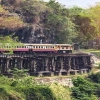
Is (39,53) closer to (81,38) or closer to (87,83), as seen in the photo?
(87,83)

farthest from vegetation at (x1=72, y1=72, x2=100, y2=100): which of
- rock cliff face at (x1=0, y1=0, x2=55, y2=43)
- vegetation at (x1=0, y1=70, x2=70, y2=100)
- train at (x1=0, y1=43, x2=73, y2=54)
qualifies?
rock cliff face at (x1=0, y1=0, x2=55, y2=43)

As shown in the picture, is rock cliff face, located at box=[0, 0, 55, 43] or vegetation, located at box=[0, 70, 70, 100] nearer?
vegetation, located at box=[0, 70, 70, 100]

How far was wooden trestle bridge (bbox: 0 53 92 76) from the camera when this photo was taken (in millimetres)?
50656

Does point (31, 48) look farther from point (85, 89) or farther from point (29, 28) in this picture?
point (29, 28)

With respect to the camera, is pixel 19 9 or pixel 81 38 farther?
pixel 81 38

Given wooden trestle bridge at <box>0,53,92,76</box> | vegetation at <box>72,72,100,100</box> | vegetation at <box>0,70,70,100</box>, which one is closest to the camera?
vegetation at <box>0,70,70,100</box>

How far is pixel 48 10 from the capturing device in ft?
226

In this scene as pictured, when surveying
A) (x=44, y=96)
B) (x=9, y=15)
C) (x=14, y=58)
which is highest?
(x=9, y=15)

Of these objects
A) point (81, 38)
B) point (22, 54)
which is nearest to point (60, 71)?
point (22, 54)

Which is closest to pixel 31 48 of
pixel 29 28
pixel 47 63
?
pixel 47 63

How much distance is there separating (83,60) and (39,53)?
850 centimetres

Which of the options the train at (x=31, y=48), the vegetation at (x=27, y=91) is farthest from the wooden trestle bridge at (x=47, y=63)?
the vegetation at (x=27, y=91)

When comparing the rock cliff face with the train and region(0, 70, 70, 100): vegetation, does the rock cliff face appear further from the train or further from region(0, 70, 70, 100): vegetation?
region(0, 70, 70, 100): vegetation

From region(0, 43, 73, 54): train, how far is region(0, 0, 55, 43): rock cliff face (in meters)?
7.47
